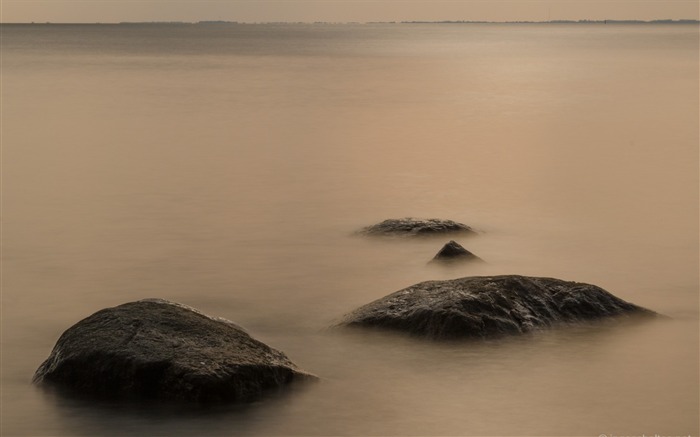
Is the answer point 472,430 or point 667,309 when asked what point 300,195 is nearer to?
point 667,309

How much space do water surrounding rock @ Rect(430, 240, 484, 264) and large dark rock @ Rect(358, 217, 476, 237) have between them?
1311 millimetres

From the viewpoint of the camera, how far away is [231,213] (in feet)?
57.1

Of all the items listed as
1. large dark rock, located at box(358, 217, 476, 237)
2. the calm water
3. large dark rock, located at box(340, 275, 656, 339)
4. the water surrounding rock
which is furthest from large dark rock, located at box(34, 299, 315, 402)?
large dark rock, located at box(358, 217, 476, 237)

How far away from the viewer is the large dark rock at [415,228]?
1448cm

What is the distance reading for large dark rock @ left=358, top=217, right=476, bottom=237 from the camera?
47.5 ft

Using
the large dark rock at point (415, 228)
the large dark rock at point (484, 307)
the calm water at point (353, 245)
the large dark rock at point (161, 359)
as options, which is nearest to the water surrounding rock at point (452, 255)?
the calm water at point (353, 245)

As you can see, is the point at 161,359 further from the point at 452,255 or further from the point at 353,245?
the point at 353,245

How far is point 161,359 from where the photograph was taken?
310 inches

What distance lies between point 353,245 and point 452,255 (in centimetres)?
216

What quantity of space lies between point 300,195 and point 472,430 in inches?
459

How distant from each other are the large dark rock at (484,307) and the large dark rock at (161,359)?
5.09 ft

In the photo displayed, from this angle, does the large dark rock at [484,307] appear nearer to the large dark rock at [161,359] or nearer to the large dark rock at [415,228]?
the large dark rock at [161,359]

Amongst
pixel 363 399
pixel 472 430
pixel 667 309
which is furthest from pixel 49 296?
pixel 667 309

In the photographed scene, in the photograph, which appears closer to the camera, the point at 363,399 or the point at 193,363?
the point at 193,363
